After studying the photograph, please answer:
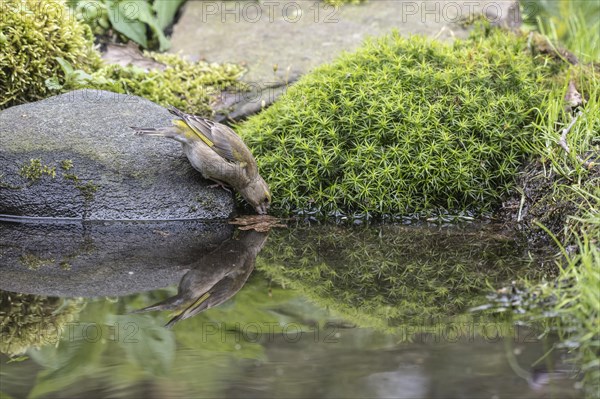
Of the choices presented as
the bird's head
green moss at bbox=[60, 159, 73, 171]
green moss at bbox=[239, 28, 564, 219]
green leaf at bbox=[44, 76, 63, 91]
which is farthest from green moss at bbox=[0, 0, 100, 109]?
the bird's head

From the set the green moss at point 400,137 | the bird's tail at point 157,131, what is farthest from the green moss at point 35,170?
the green moss at point 400,137

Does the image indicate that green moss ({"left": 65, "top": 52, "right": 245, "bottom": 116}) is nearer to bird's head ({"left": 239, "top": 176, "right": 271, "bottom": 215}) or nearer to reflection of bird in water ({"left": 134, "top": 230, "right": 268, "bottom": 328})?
bird's head ({"left": 239, "top": 176, "right": 271, "bottom": 215})

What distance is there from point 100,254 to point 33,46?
252 centimetres

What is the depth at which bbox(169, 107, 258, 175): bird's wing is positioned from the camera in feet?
20.2

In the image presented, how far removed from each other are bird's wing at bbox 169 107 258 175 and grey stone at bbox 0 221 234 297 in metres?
0.55

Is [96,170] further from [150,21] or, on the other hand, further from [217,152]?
[150,21]

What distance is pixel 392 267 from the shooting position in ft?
16.9

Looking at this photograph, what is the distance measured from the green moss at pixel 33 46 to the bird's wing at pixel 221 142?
1.62 meters

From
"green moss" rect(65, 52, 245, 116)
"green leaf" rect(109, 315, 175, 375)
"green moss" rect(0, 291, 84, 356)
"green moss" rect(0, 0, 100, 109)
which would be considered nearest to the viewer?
"green leaf" rect(109, 315, 175, 375)

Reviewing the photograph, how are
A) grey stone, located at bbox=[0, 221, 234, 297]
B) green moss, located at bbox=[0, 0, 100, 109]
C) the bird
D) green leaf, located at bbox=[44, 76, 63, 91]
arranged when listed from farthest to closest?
green leaf, located at bbox=[44, 76, 63, 91]
green moss, located at bbox=[0, 0, 100, 109]
the bird
grey stone, located at bbox=[0, 221, 234, 297]

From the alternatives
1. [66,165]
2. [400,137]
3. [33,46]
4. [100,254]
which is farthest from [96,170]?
[400,137]

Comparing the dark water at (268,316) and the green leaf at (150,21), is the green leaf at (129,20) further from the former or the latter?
the dark water at (268,316)

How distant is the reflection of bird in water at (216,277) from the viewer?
4.41 metres

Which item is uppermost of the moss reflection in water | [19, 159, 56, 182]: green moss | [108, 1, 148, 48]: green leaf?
[108, 1, 148, 48]: green leaf
